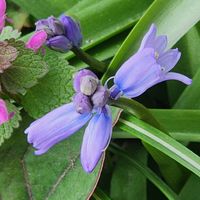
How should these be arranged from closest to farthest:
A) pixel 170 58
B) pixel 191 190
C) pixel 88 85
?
pixel 88 85 → pixel 170 58 → pixel 191 190

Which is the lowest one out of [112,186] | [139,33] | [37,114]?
[112,186]

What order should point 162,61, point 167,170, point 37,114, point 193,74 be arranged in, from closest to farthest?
1. point 162,61
2. point 37,114
3. point 167,170
4. point 193,74

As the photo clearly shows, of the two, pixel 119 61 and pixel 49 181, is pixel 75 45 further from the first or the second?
pixel 49 181

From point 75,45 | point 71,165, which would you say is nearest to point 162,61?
point 75,45

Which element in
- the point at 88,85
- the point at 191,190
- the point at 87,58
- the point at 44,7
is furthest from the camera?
the point at 44,7

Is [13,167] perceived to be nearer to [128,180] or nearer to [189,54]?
[128,180]

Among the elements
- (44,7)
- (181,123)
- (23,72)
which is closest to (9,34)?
(23,72)

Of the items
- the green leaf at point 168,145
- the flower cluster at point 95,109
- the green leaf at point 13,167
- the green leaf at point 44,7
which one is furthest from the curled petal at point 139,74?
the green leaf at point 44,7

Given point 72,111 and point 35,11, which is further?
point 35,11
